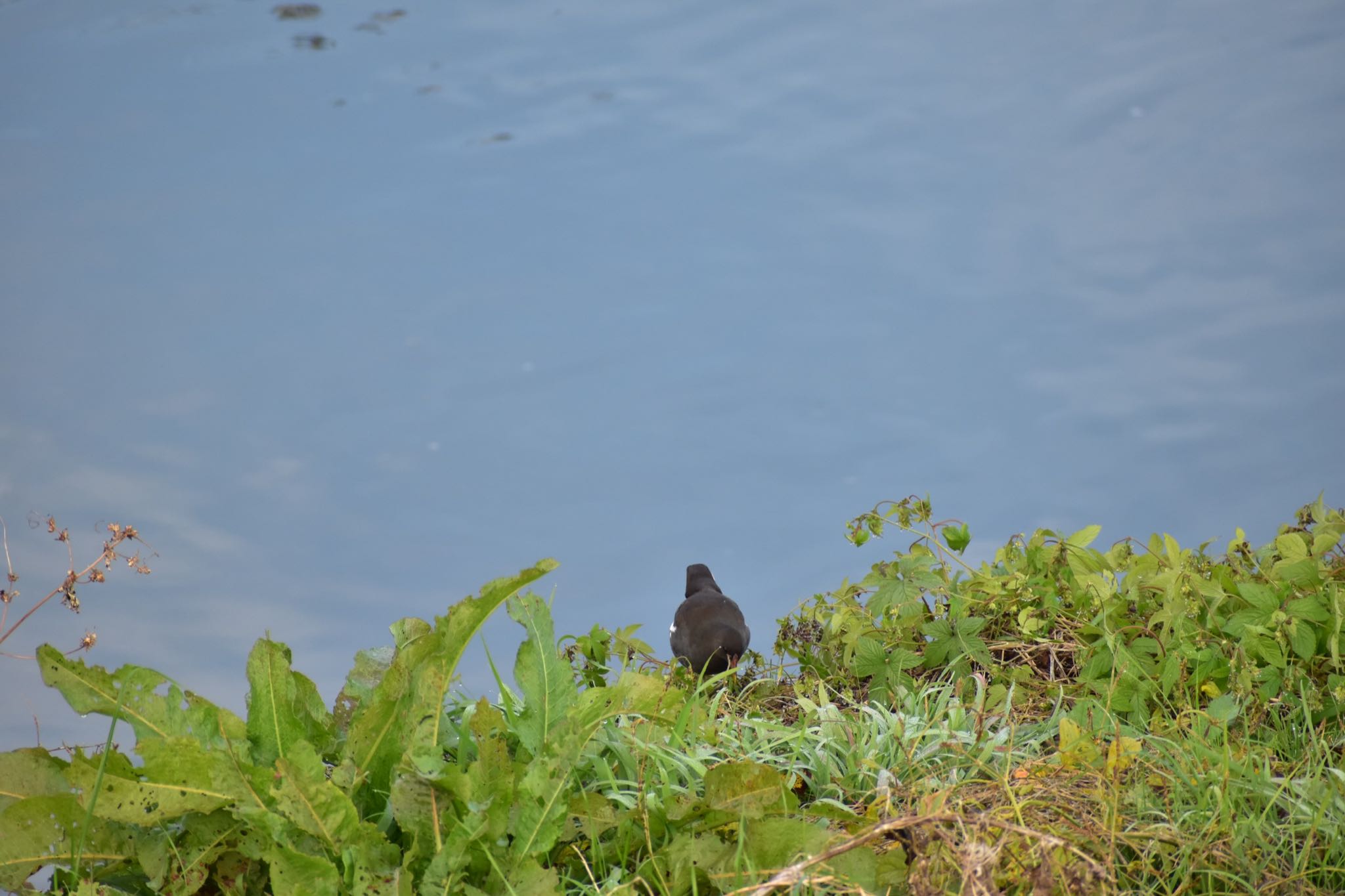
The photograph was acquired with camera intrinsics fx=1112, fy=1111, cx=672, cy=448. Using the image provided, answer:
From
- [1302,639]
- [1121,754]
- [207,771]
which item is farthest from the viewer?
[1302,639]

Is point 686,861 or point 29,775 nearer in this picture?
point 686,861

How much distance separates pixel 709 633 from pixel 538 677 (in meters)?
2.45

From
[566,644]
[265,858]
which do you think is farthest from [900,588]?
[265,858]

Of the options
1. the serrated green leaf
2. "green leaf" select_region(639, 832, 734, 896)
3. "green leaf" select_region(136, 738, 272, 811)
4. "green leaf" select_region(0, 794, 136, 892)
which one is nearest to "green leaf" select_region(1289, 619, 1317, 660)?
the serrated green leaf

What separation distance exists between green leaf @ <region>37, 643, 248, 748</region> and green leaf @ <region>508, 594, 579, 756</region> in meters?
0.62

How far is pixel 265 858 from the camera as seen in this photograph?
7.33ft

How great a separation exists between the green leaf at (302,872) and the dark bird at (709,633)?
2738 mm

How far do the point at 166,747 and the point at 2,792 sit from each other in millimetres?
563

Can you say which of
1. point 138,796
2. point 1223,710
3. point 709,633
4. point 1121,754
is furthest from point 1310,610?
point 138,796

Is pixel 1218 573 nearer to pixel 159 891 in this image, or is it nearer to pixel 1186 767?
pixel 1186 767

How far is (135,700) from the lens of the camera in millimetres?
2523

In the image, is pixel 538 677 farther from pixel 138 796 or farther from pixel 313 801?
pixel 138 796

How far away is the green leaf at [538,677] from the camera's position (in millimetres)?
2572

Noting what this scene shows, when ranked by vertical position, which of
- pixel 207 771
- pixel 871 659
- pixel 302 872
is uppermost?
pixel 207 771
